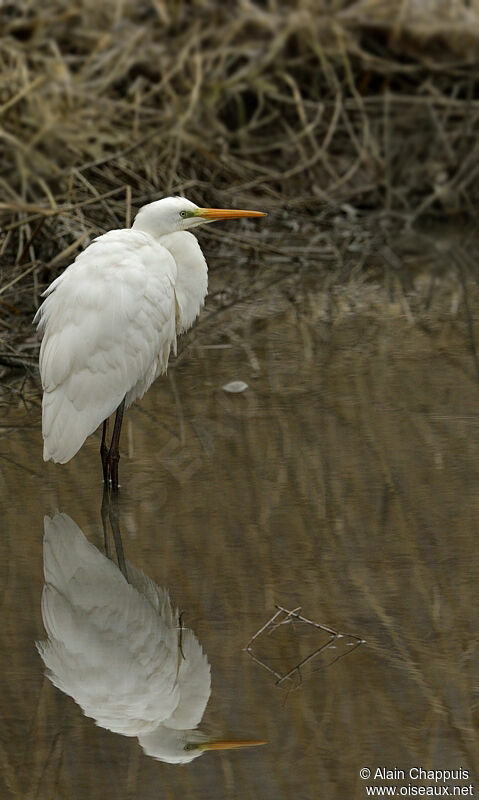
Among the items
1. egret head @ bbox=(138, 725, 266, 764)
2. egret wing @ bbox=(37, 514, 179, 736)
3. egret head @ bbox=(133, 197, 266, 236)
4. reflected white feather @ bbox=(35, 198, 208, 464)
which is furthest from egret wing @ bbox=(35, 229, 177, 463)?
egret head @ bbox=(138, 725, 266, 764)

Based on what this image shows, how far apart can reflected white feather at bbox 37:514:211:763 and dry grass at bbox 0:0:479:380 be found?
4636 millimetres

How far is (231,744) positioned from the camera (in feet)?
9.18

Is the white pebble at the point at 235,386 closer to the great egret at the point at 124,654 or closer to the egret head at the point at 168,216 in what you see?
the egret head at the point at 168,216

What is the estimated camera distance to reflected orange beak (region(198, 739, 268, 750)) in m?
2.79

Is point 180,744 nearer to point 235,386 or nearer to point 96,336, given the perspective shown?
point 96,336

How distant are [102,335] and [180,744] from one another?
193 centimetres

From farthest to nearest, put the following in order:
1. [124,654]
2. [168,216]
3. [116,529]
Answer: [168,216]
[116,529]
[124,654]

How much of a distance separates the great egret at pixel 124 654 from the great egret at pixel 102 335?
52cm

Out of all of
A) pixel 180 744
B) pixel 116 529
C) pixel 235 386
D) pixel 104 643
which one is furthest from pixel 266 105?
pixel 180 744

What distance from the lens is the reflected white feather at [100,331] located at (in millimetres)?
4457

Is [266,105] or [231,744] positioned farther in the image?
[266,105]

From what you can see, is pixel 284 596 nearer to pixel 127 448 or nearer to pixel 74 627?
pixel 74 627

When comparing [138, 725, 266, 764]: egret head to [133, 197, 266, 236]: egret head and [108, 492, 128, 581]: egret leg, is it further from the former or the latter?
[133, 197, 266, 236]: egret head

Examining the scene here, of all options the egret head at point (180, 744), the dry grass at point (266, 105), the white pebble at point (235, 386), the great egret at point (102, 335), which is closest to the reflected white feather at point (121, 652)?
the egret head at point (180, 744)
